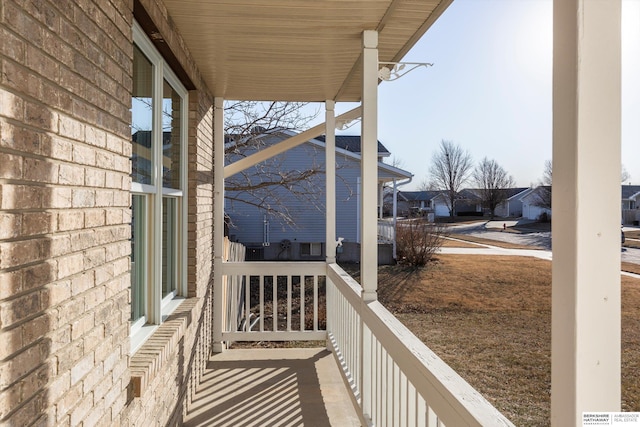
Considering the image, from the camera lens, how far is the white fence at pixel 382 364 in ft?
4.62

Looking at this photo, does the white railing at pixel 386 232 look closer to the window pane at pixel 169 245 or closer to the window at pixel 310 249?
the window at pixel 310 249

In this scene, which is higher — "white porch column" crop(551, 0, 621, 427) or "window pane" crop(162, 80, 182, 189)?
"window pane" crop(162, 80, 182, 189)

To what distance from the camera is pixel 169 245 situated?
3.28 metres

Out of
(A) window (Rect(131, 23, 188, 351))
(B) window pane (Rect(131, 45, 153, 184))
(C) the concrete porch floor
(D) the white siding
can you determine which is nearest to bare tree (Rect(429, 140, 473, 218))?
(D) the white siding

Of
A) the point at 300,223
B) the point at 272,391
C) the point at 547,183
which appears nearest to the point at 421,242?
the point at 300,223

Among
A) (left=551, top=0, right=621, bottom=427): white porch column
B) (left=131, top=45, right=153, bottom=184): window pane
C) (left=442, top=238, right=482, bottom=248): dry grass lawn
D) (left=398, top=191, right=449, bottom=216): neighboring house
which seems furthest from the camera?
(left=398, top=191, right=449, bottom=216): neighboring house

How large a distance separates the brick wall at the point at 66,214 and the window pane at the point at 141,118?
33 centimetres

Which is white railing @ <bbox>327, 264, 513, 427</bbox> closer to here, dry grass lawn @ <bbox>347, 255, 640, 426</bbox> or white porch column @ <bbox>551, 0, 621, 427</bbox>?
white porch column @ <bbox>551, 0, 621, 427</bbox>

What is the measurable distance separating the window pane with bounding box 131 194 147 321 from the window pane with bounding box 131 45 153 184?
0.14 metres

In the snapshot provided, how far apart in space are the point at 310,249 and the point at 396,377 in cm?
1118

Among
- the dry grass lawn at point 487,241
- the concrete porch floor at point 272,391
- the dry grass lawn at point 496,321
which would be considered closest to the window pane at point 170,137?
the concrete porch floor at point 272,391

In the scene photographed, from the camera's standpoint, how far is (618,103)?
2.82 feet

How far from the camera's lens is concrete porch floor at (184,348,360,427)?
3283 millimetres

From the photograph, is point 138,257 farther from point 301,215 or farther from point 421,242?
point 301,215
